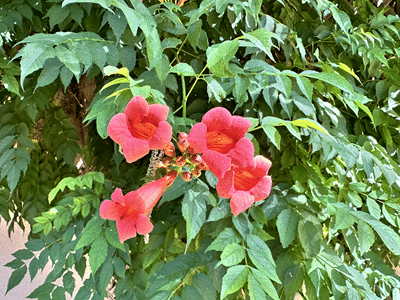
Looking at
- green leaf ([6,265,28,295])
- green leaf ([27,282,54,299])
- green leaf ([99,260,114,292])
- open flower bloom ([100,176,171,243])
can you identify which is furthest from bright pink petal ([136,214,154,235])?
green leaf ([6,265,28,295])

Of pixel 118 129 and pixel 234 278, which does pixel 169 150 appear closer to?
pixel 118 129

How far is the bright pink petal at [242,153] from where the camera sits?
0.53 metres

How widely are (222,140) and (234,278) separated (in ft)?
1.03

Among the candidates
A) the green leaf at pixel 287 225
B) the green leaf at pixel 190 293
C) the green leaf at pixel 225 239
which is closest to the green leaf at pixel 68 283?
the green leaf at pixel 190 293

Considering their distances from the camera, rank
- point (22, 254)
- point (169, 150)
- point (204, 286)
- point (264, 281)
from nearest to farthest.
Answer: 1. point (169, 150)
2. point (264, 281)
3. point (204, 286)
4. point (22, 254)

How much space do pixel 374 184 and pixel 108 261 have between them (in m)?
0.89

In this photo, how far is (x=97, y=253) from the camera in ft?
2.84

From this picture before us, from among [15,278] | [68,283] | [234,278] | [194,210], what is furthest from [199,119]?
[15,278]

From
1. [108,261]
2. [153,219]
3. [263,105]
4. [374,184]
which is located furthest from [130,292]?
[374,184]

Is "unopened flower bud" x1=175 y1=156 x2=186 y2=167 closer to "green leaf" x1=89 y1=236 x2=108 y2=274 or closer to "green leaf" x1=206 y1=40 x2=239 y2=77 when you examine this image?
"green leaf" x1=206 y1=40 x2=239 y2=77

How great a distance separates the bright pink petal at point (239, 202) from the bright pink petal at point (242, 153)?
6 cm

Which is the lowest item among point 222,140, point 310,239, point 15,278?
point 15,278

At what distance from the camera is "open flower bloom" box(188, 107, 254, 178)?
0.51m

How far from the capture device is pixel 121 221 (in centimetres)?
62
